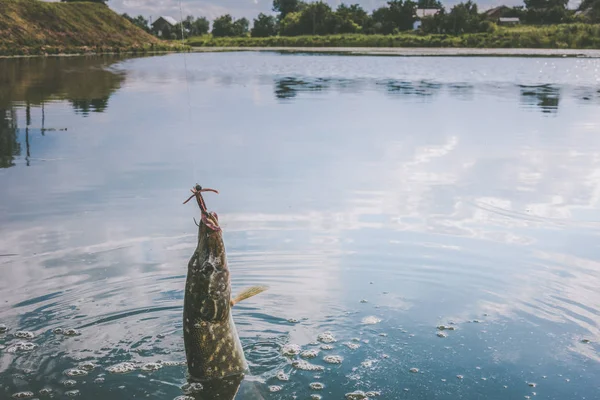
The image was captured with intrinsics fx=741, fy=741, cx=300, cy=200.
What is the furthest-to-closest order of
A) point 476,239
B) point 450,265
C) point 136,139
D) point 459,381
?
point 136,139, point 476,239, point 450,265, point 459,381

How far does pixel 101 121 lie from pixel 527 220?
51.8 feet

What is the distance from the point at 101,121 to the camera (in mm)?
24000

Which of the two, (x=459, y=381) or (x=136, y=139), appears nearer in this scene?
(x=459, y=381)

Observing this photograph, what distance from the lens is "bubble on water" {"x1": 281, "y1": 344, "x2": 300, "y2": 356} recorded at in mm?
7422

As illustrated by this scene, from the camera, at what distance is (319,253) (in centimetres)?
1051

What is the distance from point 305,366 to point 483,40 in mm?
123706

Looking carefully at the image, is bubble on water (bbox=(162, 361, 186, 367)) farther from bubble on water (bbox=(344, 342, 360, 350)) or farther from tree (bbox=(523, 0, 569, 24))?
tree (bbox=(523, 0, 569, 24))

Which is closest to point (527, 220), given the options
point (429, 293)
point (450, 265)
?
point (450, 265)

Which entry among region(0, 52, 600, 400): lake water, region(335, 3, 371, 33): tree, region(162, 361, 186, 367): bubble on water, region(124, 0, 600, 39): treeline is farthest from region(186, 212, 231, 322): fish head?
region(335, 3, 371, 33): tree

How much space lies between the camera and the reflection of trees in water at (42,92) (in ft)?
68.3

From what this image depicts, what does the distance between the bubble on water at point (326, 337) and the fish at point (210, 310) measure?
1121mm

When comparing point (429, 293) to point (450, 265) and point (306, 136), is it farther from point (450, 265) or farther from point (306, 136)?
point (306, 136)

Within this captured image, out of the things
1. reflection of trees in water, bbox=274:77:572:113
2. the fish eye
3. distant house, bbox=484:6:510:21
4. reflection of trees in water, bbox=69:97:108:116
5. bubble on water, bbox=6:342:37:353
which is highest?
distant house, bbox=484:6:510:21

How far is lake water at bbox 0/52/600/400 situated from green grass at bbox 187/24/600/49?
104 meters
